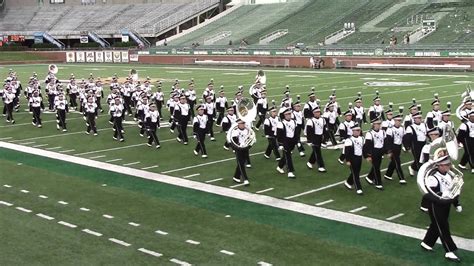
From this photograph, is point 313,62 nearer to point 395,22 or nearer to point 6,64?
point 395,22

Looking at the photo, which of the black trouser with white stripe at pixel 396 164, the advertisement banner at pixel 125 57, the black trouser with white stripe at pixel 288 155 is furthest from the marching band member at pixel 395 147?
the advertisement banner at pixel 125 57

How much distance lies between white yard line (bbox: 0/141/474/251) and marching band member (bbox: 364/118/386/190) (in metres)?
2.00

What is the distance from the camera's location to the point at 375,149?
12.9m

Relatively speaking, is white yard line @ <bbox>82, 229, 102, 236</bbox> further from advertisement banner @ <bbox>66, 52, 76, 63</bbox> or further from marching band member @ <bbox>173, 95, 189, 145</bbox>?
advertisement banner @ <bbox>66, 52, 76, 63</bbox>

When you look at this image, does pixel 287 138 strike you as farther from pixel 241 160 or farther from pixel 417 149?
pixel 417 149

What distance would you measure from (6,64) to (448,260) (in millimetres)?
63228

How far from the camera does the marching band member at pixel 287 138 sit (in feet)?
46.2

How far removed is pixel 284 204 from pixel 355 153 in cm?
199

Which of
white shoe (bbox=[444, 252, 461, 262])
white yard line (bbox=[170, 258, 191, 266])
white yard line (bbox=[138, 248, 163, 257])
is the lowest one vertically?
white yard line (bbox=[170, 258, 191, 266])

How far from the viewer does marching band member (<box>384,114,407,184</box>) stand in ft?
43.4

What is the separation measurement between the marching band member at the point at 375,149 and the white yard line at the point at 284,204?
1999 millimetres

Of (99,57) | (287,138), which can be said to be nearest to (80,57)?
(99,57)

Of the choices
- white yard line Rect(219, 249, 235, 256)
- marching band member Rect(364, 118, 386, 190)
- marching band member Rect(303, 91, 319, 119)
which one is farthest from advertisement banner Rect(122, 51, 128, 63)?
white yard line Rect(219, 249, 235, 256)

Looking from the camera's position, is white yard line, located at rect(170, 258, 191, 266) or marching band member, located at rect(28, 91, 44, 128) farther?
marching band member, located at rect(28, 91, 44, 128)
